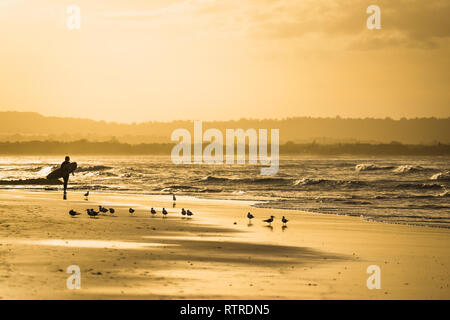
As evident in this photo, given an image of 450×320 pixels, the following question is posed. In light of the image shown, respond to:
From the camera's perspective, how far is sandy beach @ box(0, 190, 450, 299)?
37.1ft

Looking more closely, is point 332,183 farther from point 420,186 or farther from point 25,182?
point 25,182

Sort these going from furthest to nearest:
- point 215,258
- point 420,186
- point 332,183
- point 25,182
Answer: point 332,183, point 25,182, point 420,186, point 215,258

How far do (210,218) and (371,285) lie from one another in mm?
15457

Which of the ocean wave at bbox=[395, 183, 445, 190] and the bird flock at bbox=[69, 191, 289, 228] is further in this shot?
the ocean wave at bbox=[395, 183, 445, 190]

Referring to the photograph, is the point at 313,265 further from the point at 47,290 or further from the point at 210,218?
the point at 210,218

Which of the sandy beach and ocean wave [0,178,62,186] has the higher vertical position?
the sandy beach

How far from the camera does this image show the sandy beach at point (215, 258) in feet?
37.1

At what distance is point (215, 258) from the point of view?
50.2 ft

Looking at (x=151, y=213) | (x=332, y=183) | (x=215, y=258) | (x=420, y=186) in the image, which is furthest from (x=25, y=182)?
(x=215, y=258)

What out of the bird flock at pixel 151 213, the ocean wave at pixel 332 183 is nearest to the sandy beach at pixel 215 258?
the bird flock at pixel 151 213

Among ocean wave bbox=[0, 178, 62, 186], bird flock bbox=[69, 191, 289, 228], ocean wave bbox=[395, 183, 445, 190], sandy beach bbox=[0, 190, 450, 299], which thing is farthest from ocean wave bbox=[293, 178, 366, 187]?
sandy beach bbox=[0, 190, 450, 299]

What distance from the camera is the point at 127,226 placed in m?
22.6

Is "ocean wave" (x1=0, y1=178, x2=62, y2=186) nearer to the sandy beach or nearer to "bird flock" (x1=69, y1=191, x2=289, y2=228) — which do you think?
"bird flock" (x1=69, y1=191, x2=289, y2=228)
